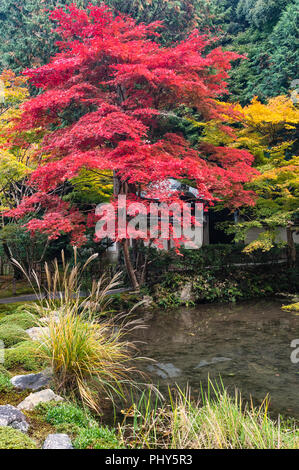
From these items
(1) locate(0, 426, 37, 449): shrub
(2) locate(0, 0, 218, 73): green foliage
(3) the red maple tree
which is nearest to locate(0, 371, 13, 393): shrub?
(1) locate(0, 426, 37, 449): shrub

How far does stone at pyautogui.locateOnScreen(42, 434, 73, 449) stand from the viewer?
9.29 ft

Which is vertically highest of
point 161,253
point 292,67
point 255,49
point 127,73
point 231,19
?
point 231,19

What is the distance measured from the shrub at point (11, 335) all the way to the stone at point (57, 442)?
104 inches

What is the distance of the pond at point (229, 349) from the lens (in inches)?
195

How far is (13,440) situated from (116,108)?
6.55 meters

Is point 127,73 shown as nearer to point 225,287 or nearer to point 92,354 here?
point 92,354

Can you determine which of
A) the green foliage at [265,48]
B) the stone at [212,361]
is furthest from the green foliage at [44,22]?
the stone at [212,361]

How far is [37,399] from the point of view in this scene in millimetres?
3707

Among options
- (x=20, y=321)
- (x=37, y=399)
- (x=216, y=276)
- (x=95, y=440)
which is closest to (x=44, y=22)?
(x=216, y=276)

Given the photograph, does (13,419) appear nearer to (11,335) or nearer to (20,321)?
(11,335)
